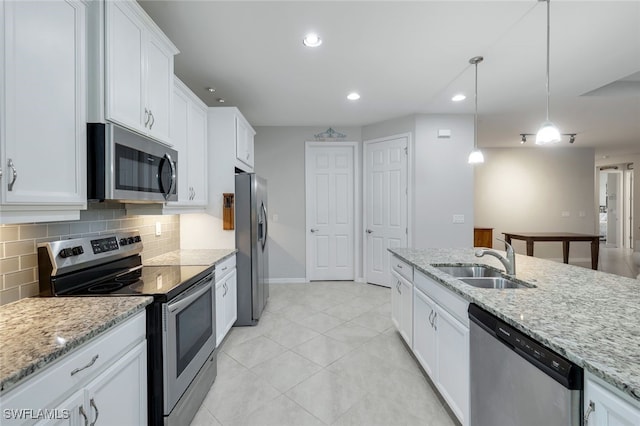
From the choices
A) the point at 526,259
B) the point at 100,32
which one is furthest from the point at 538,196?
the point at 100,32

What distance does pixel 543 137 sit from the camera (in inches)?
80.0

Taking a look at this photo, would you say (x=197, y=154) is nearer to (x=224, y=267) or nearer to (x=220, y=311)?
(x=224, y=267)

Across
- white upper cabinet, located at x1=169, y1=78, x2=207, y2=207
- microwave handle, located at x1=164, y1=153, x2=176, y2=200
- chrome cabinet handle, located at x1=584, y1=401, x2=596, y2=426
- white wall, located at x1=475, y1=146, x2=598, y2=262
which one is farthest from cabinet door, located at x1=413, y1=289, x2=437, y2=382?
white wall, located at x1=475, y1=146, x2=598, y2=262

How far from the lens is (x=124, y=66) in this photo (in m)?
1.52

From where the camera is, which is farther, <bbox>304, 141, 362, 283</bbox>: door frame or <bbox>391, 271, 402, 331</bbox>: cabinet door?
<bbox>304, 141, 362, 283</bbox>: door frame

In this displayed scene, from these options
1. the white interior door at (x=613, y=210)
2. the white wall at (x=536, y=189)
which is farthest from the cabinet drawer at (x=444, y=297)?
the white interior door at (x=613, y=210)

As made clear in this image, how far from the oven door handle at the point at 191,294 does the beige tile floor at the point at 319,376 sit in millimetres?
769

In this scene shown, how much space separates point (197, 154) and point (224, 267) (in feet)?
3.72

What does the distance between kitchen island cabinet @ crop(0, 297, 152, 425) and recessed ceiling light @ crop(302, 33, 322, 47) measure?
2.14m

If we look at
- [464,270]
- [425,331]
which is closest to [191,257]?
[425,331]

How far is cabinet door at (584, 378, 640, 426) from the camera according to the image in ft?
2.48

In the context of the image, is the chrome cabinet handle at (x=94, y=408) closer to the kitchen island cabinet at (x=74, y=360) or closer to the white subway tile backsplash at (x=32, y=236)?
the kitchen island cabinet at (x=74, y=360)

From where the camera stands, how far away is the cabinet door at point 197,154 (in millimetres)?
2627

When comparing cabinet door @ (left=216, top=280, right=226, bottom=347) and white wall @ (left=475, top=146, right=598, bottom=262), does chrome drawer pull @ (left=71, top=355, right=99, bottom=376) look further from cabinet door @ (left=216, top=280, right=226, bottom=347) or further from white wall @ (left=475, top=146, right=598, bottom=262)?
white wall @ (left=475, top=146, right=598, bottom=262)
